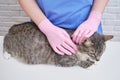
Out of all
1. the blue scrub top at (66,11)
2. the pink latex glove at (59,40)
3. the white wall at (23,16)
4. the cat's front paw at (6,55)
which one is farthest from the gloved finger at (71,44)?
the white wall at (23,16)

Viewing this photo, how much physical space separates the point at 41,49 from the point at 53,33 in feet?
0.25

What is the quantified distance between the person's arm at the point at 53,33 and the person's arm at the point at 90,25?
1.1 inches

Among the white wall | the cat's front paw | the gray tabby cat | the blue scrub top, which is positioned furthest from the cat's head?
the white wall

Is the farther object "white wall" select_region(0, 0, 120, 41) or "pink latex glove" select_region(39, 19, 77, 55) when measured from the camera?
"white wall" select_region(0, 0, 120, 41)

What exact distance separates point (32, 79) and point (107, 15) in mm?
1060

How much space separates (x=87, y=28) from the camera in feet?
2.79

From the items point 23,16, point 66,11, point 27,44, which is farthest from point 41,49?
point 23,16

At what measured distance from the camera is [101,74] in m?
0.80

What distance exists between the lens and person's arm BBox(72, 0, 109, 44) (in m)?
0.83

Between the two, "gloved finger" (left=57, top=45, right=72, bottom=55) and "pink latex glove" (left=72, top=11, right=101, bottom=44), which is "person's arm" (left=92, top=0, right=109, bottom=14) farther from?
"gloved finger" (left=57, top=45, right=72, bottom=55)

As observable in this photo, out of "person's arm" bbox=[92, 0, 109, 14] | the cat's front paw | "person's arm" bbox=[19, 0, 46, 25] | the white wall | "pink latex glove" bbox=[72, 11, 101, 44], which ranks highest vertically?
"person's arm" bbox=[19, 0, 46, 25]

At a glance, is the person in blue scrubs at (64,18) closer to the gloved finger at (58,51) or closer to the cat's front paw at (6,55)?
Answer: the gloved finger at (58,51)

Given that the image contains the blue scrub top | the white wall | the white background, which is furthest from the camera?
the white wall

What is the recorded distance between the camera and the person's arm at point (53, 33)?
2.69 ft
